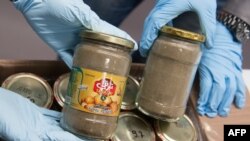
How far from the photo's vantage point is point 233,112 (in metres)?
0.92

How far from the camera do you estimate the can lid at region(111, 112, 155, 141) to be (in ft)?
2.59

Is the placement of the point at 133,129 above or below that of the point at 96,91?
below

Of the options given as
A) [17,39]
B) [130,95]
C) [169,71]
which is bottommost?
[17,39]

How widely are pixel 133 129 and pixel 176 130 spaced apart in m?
0.10

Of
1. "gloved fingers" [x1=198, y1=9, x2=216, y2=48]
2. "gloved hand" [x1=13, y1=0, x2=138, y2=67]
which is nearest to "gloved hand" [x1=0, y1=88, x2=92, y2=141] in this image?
"gloved hand" [x1=13, y1=0, x2=138, y2=67]

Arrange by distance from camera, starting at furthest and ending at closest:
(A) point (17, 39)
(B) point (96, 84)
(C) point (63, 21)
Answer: (A) point (17, 39) → (C) point (63, 21) → (B) point (96, 84)

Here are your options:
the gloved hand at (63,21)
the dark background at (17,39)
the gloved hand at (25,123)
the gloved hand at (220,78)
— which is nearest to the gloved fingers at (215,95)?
the gloved hand at (220,78)

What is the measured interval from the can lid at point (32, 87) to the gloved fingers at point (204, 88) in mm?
352

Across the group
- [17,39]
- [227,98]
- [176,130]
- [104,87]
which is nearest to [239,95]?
[227,98]

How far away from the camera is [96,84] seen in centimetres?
64

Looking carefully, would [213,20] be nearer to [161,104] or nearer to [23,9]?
[161,104]

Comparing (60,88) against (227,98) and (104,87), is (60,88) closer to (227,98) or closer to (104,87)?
(104,87)

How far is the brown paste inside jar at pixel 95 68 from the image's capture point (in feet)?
2.13

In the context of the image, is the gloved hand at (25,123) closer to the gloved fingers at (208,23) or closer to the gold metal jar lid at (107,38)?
the gold metal jar lid at (107,38)
